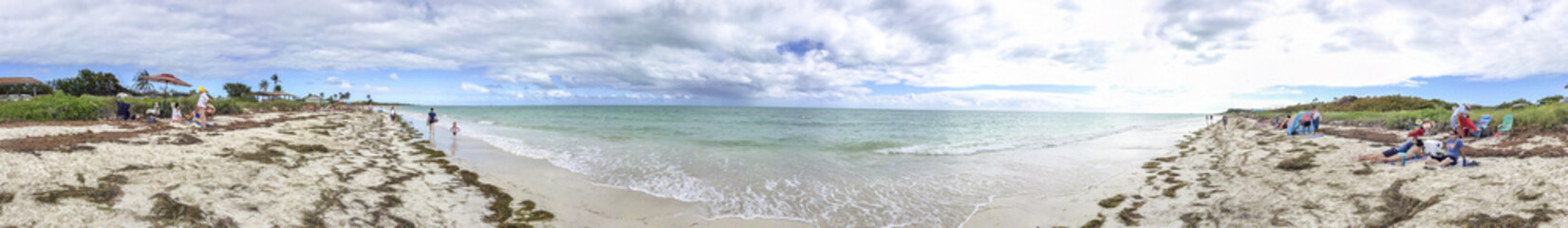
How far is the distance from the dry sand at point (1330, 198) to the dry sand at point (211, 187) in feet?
28.7

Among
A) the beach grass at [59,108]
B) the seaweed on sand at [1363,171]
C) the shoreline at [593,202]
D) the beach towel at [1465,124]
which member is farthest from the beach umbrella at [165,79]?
the beach towel at [1465,124]

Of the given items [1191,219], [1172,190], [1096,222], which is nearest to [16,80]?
[1096,222]

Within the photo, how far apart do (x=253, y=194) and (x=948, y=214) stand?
1015 cm

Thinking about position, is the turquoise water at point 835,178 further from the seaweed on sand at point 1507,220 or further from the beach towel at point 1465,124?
the beach towel at point 1465,124

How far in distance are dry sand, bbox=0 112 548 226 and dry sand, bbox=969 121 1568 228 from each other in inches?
345

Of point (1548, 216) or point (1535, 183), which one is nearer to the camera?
point (1548, 216)

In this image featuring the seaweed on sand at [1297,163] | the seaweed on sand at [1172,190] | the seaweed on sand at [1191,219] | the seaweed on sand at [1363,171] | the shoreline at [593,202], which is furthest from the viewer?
the seaweed on sand at [1297,163]

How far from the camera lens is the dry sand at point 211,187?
5852mm

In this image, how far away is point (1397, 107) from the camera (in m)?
45.5

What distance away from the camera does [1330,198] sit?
788 centimetres

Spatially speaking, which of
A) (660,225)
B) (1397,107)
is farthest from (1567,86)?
(1397,107)

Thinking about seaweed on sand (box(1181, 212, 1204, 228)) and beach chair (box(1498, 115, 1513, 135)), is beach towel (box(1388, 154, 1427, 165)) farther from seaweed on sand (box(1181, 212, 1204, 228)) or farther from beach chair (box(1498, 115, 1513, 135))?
beach chair (box(1498, 115, 1513, 135))

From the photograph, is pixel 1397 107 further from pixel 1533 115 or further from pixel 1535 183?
pixel 1535 183

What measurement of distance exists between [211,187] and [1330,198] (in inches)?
633
